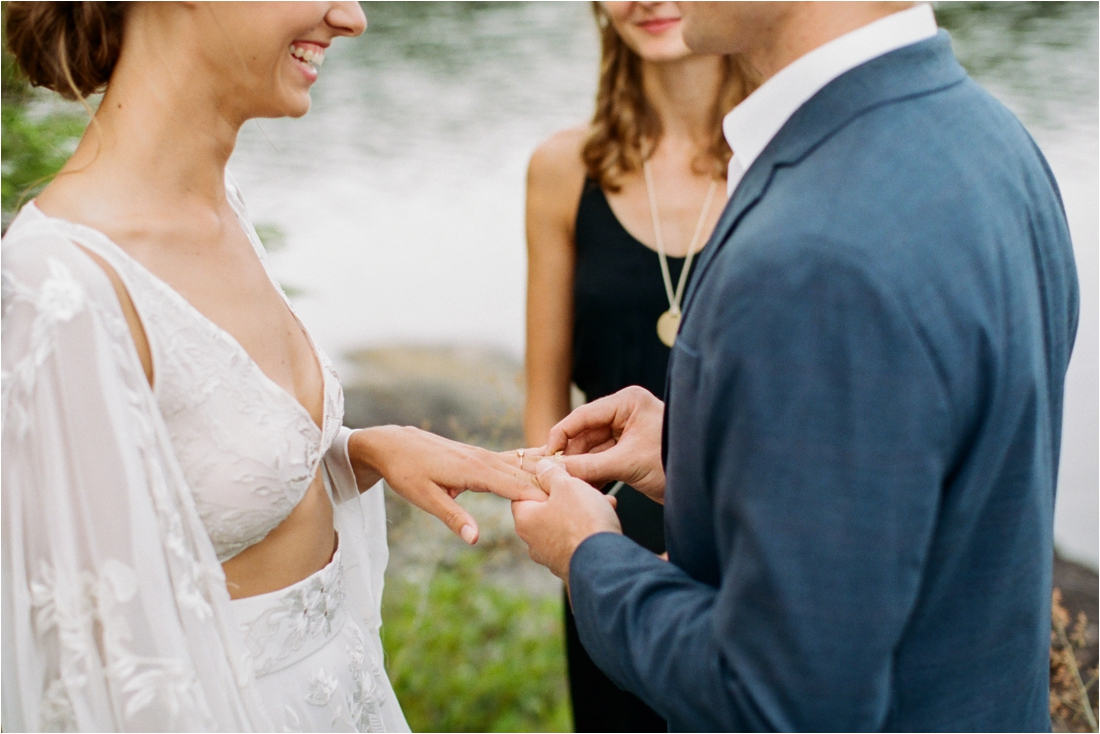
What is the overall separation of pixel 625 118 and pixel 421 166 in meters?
1.90

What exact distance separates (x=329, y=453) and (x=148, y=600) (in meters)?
0.57

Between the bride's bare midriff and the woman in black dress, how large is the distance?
823 mm

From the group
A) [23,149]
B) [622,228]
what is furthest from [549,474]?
[23,149]

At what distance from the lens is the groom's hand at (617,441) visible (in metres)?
1.62

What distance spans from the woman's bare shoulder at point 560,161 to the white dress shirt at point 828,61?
4.11ft

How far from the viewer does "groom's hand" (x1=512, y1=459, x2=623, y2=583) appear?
4.43 ft

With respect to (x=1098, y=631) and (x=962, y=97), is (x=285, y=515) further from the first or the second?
(x=1098, y=631)

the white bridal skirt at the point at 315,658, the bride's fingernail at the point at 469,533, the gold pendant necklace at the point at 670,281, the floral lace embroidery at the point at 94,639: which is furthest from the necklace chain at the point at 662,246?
the floral lace embroidery at the point at 94,639

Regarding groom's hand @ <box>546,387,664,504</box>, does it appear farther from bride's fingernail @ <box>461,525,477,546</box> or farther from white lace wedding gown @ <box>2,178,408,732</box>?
white lace wedding gown @ <box>2,178,408,732</box>

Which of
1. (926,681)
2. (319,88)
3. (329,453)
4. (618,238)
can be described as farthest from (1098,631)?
(319,88)

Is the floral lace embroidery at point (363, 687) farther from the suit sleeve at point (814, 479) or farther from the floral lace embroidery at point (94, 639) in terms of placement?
the suit sleeve at point (814, 479)

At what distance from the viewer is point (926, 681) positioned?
3.69ft

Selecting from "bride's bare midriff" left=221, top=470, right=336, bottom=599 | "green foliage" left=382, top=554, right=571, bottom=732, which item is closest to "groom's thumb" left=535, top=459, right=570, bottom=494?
"bride's bare midriff" left=221, top=470, right=336, bottom=599

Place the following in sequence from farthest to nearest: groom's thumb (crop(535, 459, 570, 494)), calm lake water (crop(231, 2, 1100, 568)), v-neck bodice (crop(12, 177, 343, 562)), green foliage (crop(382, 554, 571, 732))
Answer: calm lake water (crop(231, 2, 1100, 568)), green foliage (crop(382, 554, 571, 732)), groom's thumb (crop(535, 459, 570, 494)), v-neck bodice (crop(12, 177, 343, 562))
